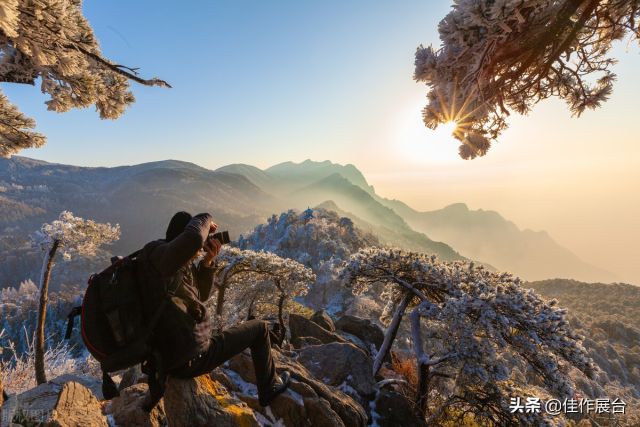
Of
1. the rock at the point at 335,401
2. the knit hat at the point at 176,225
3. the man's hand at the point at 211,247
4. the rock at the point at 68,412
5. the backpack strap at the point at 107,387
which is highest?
the knit hat at the point at 176,225

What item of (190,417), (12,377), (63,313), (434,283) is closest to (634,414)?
(434,283)

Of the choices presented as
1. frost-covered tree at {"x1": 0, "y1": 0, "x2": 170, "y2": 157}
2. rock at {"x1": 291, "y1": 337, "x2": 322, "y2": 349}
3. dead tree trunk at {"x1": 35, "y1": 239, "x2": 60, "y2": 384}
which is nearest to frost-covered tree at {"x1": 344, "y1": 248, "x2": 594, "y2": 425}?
rock at {"x1": 291, "y1": 337, "x2": 322, "y2": 349}

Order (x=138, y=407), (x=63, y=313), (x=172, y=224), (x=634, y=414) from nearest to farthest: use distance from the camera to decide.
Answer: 1. (x=172, y=224)
2. (x=138, y=407)
3. (x=634, y=414)
4. (x=63, y=313)

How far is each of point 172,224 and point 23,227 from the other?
848 feet

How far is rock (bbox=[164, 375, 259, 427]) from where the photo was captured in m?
3.40

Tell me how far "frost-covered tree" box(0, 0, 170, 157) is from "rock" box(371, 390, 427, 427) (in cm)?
749

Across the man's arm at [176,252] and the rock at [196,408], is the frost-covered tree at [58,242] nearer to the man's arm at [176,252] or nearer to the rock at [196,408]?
the rock at [196,408]

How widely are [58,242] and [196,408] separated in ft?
43.8

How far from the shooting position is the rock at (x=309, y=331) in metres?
12.1

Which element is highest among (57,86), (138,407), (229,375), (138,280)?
(57,86)

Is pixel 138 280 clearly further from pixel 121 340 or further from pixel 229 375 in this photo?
pixel 229 375

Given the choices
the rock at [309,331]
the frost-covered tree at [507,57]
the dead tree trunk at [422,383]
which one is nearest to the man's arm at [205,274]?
the frost-covered tree at [507,57]

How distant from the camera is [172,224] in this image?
336 cm

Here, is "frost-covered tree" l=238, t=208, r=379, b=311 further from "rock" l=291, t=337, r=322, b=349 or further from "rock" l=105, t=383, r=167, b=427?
"rock" l=105, t=383, r=167, b=427
